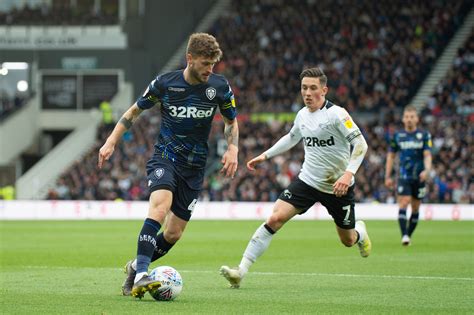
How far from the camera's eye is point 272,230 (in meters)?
11.5

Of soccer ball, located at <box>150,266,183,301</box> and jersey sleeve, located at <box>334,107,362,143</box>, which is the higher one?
jersey sleeve, located at <box>334,107,362,143</box>

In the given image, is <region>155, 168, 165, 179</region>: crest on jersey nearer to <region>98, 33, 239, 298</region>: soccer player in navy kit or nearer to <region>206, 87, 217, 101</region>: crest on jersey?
<region>98, 33, 239, 298</region>: soccer player in navy kit

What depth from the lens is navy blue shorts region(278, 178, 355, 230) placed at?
38.1 ft

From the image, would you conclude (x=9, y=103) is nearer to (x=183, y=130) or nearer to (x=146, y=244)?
(x=183, y=130)

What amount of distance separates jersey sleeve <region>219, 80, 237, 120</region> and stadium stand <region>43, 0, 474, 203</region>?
23905 millimetres

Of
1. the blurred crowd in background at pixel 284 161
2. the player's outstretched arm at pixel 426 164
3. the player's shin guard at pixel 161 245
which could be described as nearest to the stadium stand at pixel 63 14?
the blurred crowd in background at pixel 284 161

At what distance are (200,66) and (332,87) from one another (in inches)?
1194

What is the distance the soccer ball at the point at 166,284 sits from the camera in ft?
30.5

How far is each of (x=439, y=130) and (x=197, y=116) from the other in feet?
86.1

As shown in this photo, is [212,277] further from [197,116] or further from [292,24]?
[292,24]

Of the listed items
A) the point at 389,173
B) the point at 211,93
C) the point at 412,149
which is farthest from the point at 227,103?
the point at 412,149

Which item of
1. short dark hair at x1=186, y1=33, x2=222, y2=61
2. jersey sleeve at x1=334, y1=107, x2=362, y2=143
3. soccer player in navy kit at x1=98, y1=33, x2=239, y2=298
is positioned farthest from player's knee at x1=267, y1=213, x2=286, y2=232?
short dark hair at x1=186, y1=33, x2=222, y2=61

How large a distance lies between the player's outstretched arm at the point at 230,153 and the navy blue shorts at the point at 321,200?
1556 millimetres

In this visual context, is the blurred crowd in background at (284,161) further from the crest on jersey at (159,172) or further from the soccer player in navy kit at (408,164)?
the crest on jersey at (159,172)
